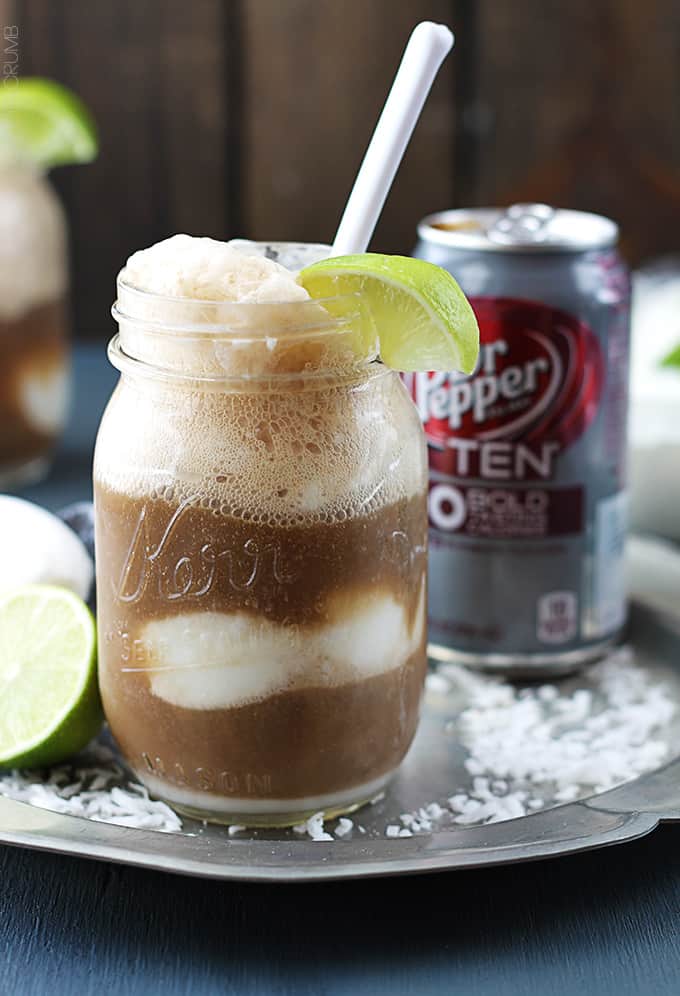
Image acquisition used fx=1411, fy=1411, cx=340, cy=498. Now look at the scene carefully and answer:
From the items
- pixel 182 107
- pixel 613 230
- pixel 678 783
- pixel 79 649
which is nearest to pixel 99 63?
pixel 182 107

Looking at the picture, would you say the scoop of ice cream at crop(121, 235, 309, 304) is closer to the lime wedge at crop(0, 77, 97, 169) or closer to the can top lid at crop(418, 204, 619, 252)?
the can top lid at crop(418, 204, 619, 252)

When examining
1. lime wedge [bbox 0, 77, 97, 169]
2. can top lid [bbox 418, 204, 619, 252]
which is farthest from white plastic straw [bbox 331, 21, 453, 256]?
lime wedge [bbox 0, 77, 97, 169]

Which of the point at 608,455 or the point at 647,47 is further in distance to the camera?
the point at 647,47

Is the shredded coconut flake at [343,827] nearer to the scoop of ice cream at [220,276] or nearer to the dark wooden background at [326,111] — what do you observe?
the scoop of ice cream at [220,276]

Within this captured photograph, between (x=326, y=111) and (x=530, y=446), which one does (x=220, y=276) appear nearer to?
(x=530, y=446)

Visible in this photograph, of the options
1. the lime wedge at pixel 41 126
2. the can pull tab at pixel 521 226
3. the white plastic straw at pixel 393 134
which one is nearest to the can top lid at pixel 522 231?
the can pull tab at pixel 521 226

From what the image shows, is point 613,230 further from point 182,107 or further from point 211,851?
point 182,107
